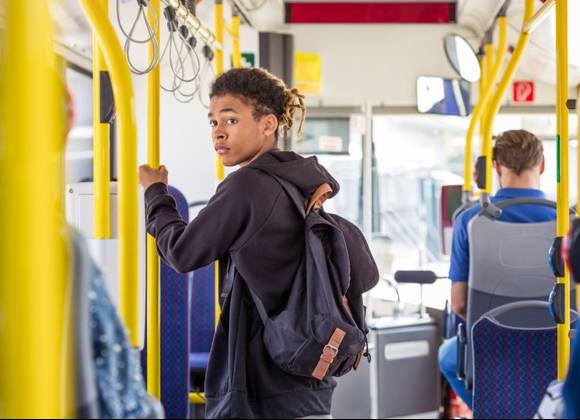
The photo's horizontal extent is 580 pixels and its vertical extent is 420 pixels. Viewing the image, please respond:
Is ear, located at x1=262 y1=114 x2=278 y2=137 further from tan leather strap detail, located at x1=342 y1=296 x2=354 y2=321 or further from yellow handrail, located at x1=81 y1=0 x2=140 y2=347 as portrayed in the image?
tan leather strap detail, located at x1=342 y1=296 x2=354 y2=321

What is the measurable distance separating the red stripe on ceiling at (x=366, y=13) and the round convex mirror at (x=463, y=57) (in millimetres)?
1073

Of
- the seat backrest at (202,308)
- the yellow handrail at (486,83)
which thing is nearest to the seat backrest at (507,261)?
the yellow handrail at (486,83)

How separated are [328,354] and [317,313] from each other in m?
0.11

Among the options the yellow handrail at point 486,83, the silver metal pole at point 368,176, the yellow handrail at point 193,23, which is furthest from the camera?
the silver metal pole at point 368,176

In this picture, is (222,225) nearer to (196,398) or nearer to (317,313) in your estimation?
(317,313)

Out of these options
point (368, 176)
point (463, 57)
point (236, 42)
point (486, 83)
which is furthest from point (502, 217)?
point (368, 176)

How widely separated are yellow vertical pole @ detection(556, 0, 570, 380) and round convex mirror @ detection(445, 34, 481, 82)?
190cm

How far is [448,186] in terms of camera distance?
558 cm

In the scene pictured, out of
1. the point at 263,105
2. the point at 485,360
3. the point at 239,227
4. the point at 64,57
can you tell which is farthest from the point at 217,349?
the point at 64,57

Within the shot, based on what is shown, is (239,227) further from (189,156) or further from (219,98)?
(189,156)

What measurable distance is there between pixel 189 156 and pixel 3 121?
4.69 m

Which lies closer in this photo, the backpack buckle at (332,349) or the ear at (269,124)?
the backpack buckle at (332,349)

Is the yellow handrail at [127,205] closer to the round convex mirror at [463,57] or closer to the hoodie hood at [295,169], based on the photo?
the hoodie hood at [295,169]

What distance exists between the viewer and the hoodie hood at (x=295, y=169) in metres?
2.35
